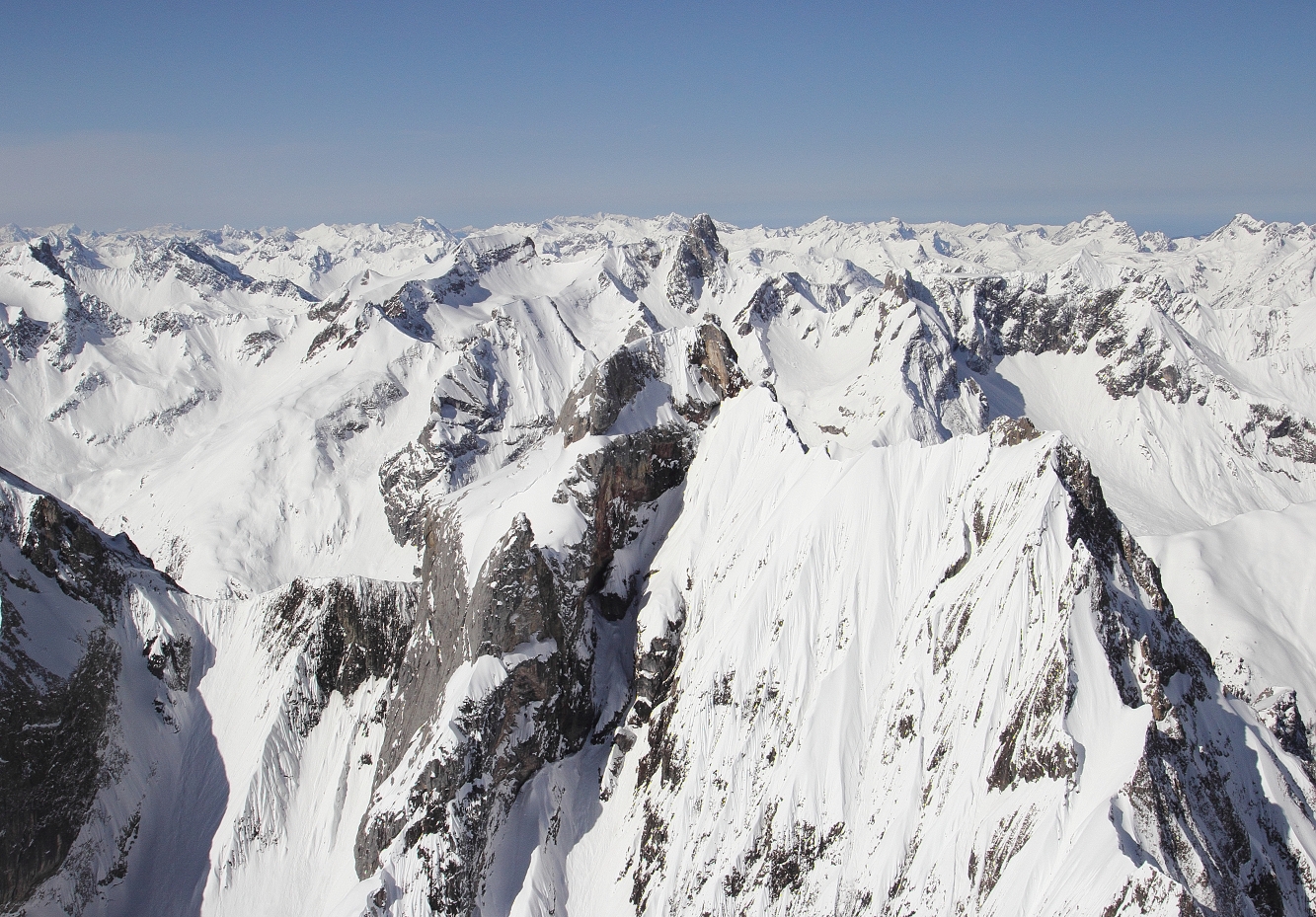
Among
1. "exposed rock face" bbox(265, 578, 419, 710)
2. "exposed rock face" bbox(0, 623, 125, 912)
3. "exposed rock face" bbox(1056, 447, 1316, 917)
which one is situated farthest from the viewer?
"exposed rock face" bbox(265, 578, 419, 710)

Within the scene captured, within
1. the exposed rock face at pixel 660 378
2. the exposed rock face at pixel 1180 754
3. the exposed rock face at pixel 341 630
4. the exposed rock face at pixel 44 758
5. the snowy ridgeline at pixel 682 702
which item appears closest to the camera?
the exposed rock face at pixel 1180 754

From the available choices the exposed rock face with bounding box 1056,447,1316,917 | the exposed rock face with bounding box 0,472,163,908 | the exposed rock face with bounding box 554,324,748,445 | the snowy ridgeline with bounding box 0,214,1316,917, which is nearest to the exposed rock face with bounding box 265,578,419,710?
the snowy ridgeline with bounding box 0,214,1316,917

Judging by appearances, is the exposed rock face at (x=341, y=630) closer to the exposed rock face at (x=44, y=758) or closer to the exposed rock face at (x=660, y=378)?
the exposed rock face at (x=44, y=758)

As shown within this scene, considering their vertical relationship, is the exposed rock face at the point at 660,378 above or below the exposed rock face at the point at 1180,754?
above

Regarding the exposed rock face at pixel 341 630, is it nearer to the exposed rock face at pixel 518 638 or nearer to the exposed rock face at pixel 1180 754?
the exposed rock face at pixel 518 638

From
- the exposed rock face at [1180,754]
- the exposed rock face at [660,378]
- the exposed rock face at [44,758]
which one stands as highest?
the exposed rock face at [660,378]

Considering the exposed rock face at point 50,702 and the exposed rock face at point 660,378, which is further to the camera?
the exposed rock face at point 660,378

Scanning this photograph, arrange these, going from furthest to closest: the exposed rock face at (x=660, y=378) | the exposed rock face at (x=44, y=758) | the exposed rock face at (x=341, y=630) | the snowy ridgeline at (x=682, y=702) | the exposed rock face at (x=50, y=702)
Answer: the exposed rock face at (x=660, y=378) → the exposed rock face at (x=341, y=630) → the exposed rock face at (x=50, y=702) → the exposed rock face at (x=44, y=758) → the snowy ridgeline at (x=682, y=702)

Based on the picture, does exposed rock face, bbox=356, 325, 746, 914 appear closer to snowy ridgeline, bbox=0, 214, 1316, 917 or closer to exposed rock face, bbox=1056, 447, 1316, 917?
snowy ridgeline, bbox=0, 214, 1316, 917

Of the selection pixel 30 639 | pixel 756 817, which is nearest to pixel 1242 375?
pixel 756 817

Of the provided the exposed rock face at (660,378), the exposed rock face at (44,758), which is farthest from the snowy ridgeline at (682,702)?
the exposed rock face at (660,378)

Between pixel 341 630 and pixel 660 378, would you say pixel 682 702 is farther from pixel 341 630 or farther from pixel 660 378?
pixel 660 378

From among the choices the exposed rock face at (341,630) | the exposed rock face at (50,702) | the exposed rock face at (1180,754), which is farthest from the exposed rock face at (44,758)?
the exposed rock face at (1180,754)

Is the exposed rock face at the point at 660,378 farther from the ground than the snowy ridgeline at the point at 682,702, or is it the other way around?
the exposed rock face at the point at 660,378
